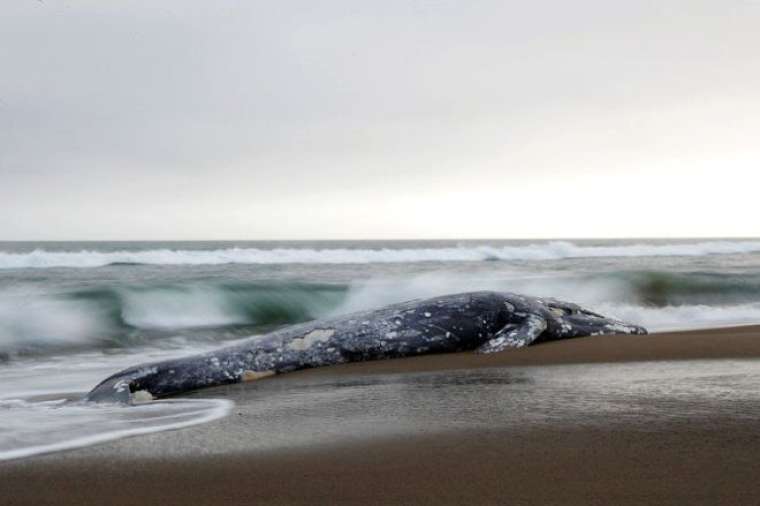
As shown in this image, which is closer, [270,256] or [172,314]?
[172,314]

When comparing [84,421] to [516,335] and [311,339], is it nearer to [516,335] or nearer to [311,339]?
[311,339]

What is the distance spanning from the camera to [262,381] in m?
6.26

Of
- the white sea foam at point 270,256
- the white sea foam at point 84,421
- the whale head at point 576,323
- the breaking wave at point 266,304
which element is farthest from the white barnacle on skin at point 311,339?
the white sea foam at point 270,256

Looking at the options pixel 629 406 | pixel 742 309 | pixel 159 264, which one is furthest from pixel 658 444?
pixel 159 264

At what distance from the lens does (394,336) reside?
23.6ft

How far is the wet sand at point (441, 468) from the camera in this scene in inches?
103

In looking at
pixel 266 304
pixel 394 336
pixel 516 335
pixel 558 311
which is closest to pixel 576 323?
pixel 558 311

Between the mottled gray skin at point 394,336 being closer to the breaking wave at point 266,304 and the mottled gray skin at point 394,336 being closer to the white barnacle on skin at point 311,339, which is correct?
the white barnacle on skin at point 311,339

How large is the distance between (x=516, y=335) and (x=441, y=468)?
434cm

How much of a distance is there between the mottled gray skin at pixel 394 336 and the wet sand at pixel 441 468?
2454 mm

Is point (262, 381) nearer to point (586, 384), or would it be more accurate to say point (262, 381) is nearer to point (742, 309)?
point (586, 384)

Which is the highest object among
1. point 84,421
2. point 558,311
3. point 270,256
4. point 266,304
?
point 270,256

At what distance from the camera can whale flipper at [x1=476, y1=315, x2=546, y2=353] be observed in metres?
6.99

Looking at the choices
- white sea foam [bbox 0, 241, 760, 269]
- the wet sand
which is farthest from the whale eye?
white sea foam [bbox 0, 241, 760, 269]
